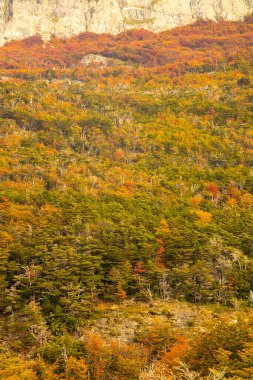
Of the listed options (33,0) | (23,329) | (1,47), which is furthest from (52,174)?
(33,0)

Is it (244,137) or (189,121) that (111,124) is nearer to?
(189,121)

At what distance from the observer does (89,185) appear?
7312 centimetres

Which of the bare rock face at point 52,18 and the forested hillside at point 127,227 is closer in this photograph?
A: the forested hillside at point 127,227

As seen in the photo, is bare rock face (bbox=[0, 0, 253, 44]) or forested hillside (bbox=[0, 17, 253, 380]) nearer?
forested hillside (bbox=[0, 17, 253, 380])

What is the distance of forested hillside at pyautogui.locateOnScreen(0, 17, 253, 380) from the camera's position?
33.9 meters

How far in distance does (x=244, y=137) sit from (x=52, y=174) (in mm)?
49083

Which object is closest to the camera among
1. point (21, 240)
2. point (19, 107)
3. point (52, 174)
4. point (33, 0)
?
point (21, 240)

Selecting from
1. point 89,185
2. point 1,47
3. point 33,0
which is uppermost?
→ point 33,0

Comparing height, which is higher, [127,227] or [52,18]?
[52,18]

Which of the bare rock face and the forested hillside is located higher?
the bare rock face

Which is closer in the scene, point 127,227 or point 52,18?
point 127,227

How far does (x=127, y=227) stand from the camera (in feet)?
179

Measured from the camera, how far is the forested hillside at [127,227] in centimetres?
3388

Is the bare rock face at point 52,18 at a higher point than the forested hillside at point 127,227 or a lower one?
higher
